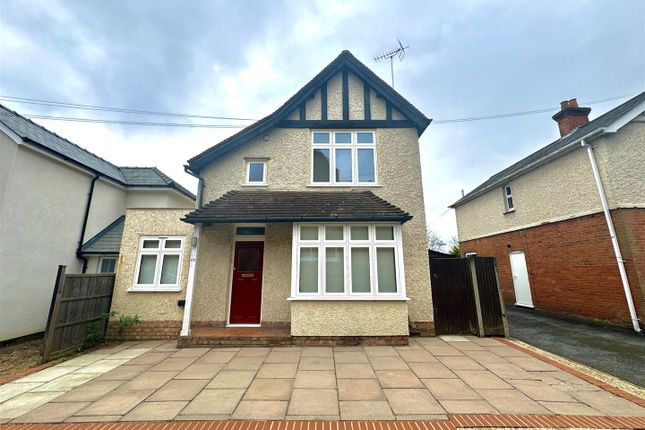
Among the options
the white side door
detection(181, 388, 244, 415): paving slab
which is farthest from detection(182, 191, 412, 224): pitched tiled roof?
the white side door

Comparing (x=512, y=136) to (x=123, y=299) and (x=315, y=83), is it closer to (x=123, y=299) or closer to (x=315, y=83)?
(x=315, y=83)

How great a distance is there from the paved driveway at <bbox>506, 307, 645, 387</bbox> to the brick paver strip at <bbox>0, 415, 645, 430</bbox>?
2.31 meters

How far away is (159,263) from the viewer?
7168mm

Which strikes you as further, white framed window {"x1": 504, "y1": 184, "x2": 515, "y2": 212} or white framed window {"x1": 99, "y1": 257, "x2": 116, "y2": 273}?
white framed window {"x1": 504, "y1": 184, "x2": 515, "y2": 212}

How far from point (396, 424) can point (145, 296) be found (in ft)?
23.5

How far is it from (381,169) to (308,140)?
8.55 feet

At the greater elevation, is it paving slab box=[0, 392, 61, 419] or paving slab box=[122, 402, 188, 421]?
paving slab box=[122, 402, 188, 421]

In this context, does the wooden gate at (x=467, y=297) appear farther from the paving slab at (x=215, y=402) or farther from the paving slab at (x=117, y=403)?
the paving slab at (x=117, y=403)

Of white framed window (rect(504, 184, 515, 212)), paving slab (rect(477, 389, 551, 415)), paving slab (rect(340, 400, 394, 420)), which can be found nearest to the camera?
paving slab (rect(340, 400, 394, 420))

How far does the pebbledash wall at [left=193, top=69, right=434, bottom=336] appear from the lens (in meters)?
6.09

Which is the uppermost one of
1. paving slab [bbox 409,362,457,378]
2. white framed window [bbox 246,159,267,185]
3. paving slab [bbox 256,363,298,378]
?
white framed window [bbox 246,159,267,185]

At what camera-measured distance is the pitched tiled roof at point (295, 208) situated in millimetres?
6312

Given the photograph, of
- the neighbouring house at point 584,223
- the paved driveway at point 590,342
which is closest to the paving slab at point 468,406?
the paved driveway at point 590,342

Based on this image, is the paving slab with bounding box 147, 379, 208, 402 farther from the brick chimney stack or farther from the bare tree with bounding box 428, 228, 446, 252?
the bare tree with bounding box 428, 228, 446, 252
